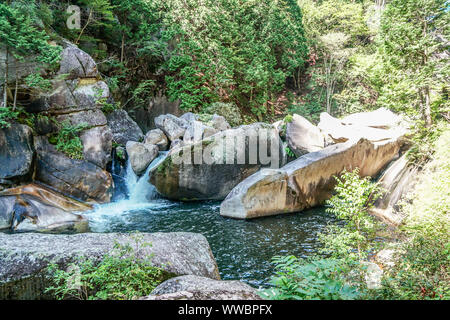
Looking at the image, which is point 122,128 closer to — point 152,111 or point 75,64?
point 75,64

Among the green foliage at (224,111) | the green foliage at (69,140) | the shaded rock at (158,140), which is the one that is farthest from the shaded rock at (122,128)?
the green foliage at (224,111)

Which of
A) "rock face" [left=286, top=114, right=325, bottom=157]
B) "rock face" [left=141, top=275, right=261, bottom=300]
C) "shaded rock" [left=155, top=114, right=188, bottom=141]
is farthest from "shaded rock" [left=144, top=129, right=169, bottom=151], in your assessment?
"rock face" [left=141, top=275, right=261, bottom=300]

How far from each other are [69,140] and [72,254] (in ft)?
29.8

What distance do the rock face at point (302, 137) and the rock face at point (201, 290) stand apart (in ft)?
37.3

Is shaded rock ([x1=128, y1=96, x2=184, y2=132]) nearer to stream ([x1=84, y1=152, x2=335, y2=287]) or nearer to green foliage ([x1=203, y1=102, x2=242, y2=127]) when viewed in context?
green foliage ([x1=203, y1=102, x2=242, y2=127])

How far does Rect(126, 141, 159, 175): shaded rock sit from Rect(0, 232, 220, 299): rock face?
8138 millimetres

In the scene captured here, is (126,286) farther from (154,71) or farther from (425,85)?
(154,71)

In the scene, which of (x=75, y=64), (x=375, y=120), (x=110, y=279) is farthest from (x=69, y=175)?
(x=375, y=120)

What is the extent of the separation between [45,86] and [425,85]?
46.5 ft

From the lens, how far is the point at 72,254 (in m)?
4.03

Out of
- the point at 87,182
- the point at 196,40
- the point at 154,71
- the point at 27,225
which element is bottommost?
the point at 27,225

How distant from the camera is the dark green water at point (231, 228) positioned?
6.67m
